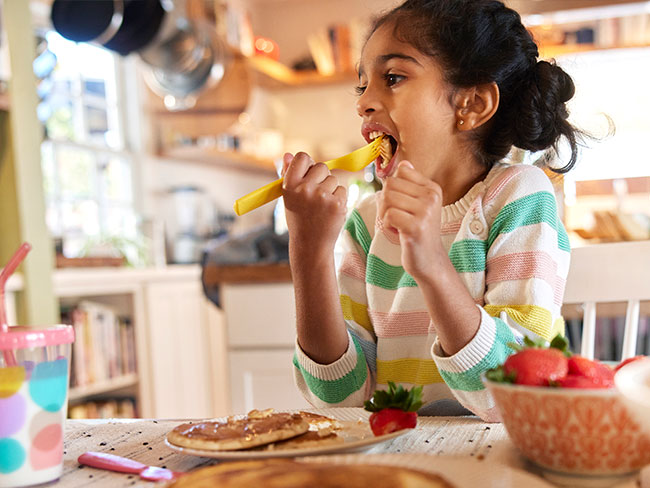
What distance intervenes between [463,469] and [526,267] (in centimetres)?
45

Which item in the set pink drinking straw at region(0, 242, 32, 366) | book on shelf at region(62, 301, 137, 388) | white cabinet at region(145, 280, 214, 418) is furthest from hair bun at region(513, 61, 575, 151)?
white cabinet at region(145, 280, 214, 418)

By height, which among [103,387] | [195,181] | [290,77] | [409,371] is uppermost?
[290,77]

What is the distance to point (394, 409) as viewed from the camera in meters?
0.62

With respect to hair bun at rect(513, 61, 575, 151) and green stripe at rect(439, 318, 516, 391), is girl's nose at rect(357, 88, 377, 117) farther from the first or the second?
green stripe at rect(439, 318, 516, 391)

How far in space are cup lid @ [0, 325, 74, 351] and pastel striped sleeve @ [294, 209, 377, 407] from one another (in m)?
0.42

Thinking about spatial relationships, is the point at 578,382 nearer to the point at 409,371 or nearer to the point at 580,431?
the point at 580,431

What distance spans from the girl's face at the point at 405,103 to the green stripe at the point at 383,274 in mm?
145

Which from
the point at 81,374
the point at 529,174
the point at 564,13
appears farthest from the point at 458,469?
the point at 564,13

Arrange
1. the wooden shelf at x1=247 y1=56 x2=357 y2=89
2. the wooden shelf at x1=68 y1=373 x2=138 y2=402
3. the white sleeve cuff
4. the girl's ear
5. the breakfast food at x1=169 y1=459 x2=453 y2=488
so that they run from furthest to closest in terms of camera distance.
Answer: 1. the wooden shelf at x1=247 y1=56 x2=357 y2=89
2. the wooden shelf at x1=68 y1=373 x2=138 y2=402
3. the girl's ear
4. the white sleeve cuff
5. the breakfast food at x1=169 y1=459 x2=453 y2=488

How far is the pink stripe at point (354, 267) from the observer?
112 centimetres

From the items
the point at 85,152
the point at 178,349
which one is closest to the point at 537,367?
the point at 178,349

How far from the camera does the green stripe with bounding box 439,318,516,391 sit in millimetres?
735

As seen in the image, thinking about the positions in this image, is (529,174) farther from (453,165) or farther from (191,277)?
(191,277)

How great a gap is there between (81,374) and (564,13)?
2.55 m
